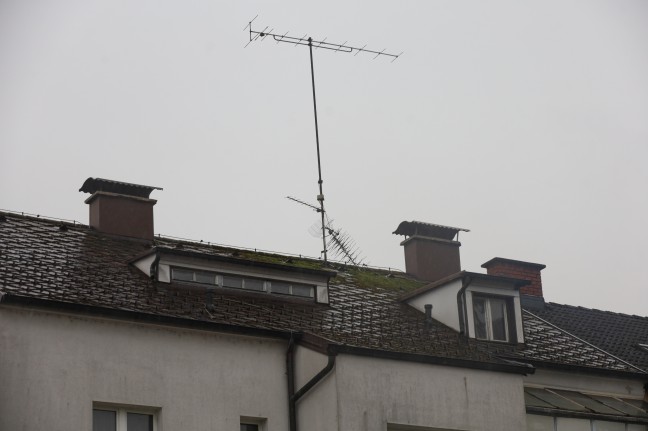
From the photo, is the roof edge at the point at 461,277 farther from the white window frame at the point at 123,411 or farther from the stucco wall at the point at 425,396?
the white window frame at the point at 123,411

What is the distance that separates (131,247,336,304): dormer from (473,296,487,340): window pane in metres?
3.33

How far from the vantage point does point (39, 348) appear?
22.7 metres

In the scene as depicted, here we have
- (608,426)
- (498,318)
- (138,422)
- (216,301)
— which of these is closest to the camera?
(138,422)

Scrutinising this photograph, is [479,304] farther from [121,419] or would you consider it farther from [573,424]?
[121,419]

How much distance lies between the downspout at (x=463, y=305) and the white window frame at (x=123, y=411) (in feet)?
26.6

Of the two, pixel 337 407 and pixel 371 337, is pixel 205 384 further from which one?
pixel 371 337

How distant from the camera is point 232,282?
2816 centimetres

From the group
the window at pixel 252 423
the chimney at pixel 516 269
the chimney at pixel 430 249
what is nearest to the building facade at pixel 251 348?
the window at pixel 252 423

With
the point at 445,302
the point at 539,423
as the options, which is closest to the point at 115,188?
the point at 445,302

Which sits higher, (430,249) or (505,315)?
(430,249)

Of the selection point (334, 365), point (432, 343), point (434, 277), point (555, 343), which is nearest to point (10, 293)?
point (334, 365)

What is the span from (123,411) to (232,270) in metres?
5.63

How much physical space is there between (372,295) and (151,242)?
17.1 ft

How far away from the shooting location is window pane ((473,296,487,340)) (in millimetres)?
29906
